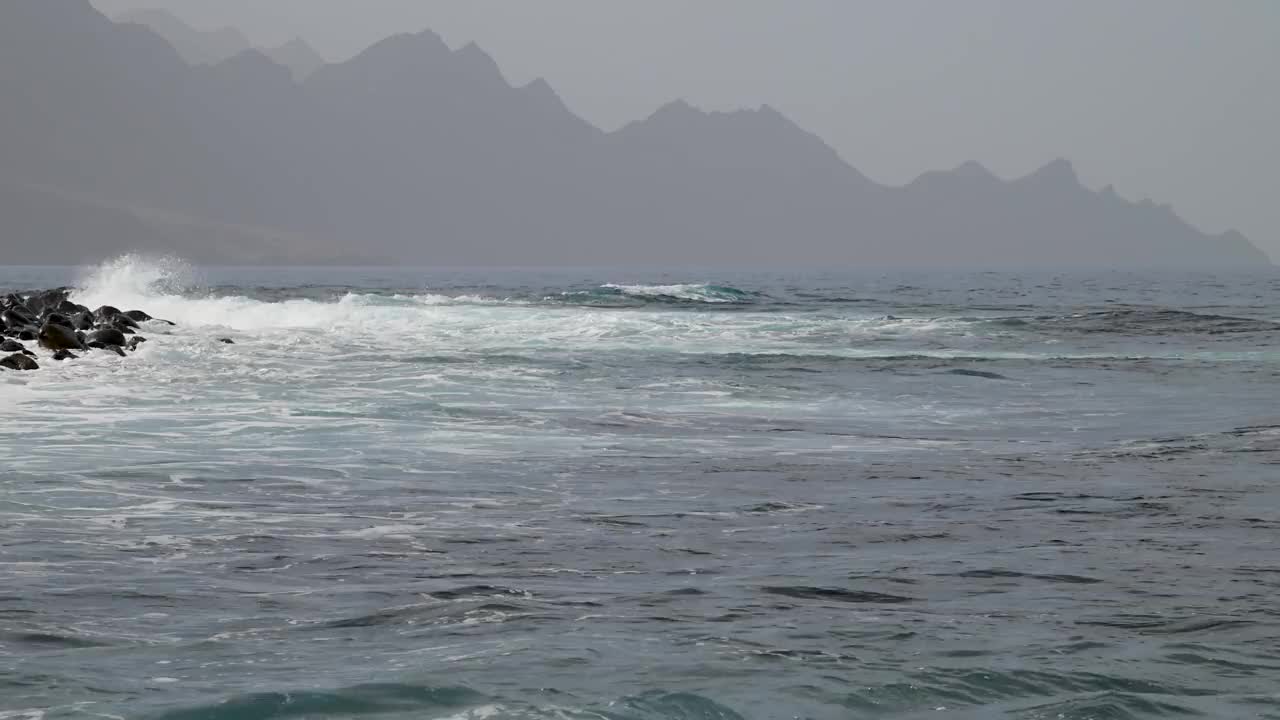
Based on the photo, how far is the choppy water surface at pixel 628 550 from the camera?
21.2 feet

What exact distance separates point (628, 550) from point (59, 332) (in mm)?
19412

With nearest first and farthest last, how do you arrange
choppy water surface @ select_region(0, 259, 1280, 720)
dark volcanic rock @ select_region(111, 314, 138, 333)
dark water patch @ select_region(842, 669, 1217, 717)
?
1. dark water patch @ select_region(842, 669, 1217, 717)
2. choppy water surface @ select_region(0, 259, 1280, 720)
3. dark volcanic rock @ select_region(111, 314, 138, 333)

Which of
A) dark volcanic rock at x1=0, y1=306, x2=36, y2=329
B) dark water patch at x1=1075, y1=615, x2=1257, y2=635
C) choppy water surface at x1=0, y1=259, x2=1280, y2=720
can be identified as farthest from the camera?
dark volcanic rock at x1=0, y1=306, x2=36, y2=329

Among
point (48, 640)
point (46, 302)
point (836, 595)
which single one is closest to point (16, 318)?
point (46, 302)

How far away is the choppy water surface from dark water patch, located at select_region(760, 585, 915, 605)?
0.11 feet

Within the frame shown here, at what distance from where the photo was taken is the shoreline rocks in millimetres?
24281

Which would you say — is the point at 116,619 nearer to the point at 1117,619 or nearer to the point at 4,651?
the point at 4,651

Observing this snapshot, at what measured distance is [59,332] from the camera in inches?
1032

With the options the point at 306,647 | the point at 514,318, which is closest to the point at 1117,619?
the point at 306,647

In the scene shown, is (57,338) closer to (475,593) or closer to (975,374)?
(975,374)

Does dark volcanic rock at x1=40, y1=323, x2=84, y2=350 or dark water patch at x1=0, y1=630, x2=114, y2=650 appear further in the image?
dark volcanic rock at x1=40, y1=323, x2=84, y2=350

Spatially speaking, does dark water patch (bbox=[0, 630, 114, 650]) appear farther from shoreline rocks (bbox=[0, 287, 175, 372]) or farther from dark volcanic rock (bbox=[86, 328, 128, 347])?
dark volcanic rock (bbox=[86, 328, 128, 347])

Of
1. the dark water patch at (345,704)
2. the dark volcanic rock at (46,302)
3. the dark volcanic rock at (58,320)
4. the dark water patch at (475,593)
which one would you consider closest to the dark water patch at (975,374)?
the dark volcanic rock at (58,320)

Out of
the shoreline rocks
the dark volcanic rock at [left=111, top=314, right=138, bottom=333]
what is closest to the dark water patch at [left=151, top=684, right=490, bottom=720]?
the shoreline rocks
